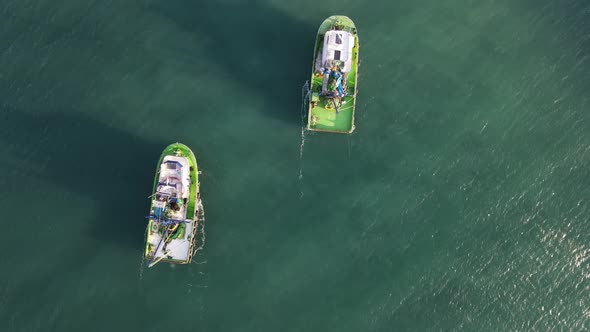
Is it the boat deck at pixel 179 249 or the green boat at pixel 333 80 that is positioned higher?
the green boat at pixel 333 80

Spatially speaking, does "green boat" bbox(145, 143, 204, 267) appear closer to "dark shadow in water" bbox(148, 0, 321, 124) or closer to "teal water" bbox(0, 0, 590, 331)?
"teal water" bbox(0, 0, 590, 331)

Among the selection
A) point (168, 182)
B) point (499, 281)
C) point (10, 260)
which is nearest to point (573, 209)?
point (499, 281)

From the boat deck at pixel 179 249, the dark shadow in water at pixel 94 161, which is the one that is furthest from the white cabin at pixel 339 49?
the boat deck at pixel 179 249

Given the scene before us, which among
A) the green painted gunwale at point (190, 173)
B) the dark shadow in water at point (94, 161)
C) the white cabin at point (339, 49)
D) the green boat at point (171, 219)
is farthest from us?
the dark shadow in water at point (94, 161)

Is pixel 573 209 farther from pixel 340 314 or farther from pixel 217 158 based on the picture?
pixel 217 158

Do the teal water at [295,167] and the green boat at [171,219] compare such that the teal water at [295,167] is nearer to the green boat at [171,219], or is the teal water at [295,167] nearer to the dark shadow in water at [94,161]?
the dark shadow in water at [94,161]

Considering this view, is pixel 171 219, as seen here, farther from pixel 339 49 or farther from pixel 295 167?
pixel 339 49
